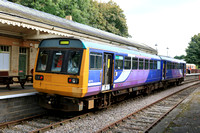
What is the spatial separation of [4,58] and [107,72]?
24.3ft

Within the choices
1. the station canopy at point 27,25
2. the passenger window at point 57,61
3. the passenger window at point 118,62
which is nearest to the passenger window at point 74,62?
the passenger window at point 57,61

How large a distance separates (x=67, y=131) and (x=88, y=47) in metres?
2.86

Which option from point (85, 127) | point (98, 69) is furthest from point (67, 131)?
point (98, 69)

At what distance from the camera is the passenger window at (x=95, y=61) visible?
7504 mm

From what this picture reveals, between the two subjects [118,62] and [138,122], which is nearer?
[138,122]

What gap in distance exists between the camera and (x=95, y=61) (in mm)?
7711

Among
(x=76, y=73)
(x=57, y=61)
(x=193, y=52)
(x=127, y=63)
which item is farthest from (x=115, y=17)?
(x=76, y=73)

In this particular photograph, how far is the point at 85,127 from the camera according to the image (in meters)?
6.70

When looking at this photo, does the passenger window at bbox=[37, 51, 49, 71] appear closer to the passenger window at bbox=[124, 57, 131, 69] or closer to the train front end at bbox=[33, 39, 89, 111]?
the train front end at bbox=[33, 39, 89, 111]

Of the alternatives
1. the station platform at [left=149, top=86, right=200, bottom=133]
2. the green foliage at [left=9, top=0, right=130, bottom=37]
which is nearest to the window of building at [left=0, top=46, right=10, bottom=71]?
the station platform at [left=149, top=86, right=200, bottom=133]

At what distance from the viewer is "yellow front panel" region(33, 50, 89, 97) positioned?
694 cm

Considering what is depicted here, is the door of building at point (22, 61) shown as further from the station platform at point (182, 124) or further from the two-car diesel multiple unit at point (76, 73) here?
the station platform at point (182, 124)

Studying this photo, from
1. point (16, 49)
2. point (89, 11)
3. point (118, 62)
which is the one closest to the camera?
point (118, 62)

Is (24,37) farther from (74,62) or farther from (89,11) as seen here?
(89,11)
